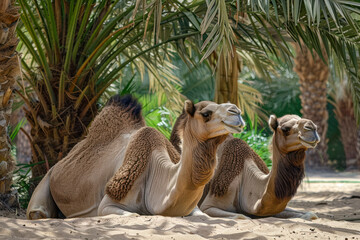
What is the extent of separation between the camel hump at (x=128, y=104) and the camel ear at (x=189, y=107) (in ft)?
3.89

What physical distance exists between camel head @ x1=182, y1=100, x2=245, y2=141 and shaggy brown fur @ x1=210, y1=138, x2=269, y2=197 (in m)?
1.41

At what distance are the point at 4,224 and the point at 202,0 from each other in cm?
378

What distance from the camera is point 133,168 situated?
473cm

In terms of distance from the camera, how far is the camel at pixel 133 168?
13.9ft

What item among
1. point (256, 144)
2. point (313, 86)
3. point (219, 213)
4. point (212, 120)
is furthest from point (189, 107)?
point (313, 86)

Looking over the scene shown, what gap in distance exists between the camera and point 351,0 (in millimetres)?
5137

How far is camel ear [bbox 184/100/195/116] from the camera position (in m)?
4.41

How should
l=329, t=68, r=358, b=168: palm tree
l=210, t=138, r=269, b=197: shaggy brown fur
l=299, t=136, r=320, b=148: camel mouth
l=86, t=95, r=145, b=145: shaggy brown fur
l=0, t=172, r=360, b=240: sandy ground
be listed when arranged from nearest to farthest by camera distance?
l=0, t=172, r=360, b=240: sandy ground
l=299, t=136, r=320, b=148: camel mouth
l=86, t=95, r=145, b=145: shaggy brown fur
l=210, t=138, r=269, b=197: shaggy brown fur
l=329, t=68, r=358, b=168: palm tree

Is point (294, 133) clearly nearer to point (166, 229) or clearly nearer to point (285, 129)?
point (285, 129)

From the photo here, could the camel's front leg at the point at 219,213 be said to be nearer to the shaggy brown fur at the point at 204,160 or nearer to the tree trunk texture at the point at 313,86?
the shaggy brown fur at the point at 204,160

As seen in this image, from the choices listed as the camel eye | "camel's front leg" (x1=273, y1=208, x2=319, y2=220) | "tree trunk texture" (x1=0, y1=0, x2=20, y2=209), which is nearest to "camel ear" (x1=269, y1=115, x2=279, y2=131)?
the camel eye

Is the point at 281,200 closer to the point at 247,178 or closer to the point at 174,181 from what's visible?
the point at 247,178

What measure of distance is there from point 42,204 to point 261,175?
2071 millimetres

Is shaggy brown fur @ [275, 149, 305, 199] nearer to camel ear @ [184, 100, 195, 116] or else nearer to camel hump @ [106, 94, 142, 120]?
camel ear @ [184, 100, 195, 116]
